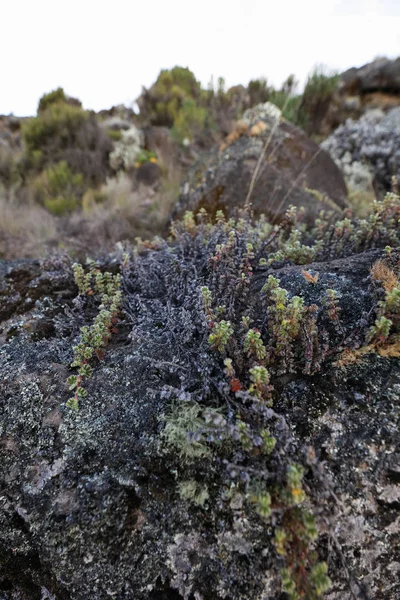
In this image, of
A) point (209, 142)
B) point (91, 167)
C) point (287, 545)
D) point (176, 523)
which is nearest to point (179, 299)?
point (176, 523)

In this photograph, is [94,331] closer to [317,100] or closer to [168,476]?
[168,476]

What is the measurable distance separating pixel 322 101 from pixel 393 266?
27.2 feet

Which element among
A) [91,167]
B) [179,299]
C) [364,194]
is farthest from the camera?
[91,167]

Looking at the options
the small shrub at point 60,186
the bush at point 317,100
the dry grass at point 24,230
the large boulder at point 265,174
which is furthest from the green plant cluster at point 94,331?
the bush at point 317,100

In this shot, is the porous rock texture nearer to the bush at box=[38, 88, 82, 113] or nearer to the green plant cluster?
the green plant cluster

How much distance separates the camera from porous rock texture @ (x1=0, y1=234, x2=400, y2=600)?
1.16m

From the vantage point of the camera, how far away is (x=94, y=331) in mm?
1716

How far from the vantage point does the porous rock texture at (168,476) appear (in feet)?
3.81

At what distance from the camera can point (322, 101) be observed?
8.36m

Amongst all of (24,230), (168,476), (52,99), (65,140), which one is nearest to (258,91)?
(65,140)

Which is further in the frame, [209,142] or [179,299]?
[209,142]

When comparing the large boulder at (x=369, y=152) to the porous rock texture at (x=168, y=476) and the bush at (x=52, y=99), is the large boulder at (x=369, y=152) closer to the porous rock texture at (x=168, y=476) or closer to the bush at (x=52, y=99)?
the porous rock texture at (x=168, y=476)

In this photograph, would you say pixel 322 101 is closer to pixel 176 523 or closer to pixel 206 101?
pixel 206 101

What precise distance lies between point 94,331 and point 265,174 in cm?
341
